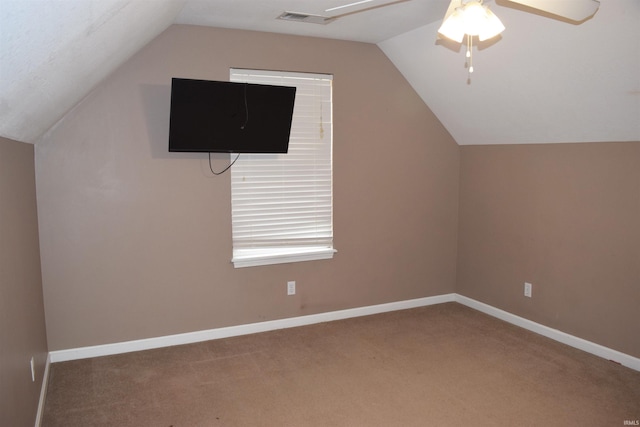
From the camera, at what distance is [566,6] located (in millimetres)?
1992

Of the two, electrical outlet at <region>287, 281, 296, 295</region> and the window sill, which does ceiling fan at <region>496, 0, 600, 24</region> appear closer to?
the window sill

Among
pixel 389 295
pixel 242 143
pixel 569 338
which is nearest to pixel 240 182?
pixel 242 143

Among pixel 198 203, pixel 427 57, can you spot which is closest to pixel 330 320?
A: pixel 198 203

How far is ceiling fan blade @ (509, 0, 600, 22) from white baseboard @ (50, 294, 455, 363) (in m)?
3.10

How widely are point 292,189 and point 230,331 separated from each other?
52.3 inches

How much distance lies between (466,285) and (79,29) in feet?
13.7

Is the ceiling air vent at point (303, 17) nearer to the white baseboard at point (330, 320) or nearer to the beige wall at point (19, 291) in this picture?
the beige wall at point (19, 291)

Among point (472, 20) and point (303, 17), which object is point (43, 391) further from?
point (472, 20)

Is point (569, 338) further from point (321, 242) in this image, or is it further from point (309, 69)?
point (309, 69)

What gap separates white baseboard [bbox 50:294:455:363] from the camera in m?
3.55

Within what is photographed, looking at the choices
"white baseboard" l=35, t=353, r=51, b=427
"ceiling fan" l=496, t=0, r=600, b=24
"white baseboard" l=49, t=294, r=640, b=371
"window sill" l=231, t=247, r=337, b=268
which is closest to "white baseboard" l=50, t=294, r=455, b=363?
"white baseboard" l=49, t=294, r=640, b=371

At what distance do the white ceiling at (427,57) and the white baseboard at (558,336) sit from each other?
1.55 meters

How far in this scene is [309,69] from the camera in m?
4.06

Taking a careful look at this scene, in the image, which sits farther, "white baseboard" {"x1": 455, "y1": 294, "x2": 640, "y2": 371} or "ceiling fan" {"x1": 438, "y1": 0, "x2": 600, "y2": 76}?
"white baseboard" {"x1": 455, "y1": 294, "x2": 640, "y2": 371}
